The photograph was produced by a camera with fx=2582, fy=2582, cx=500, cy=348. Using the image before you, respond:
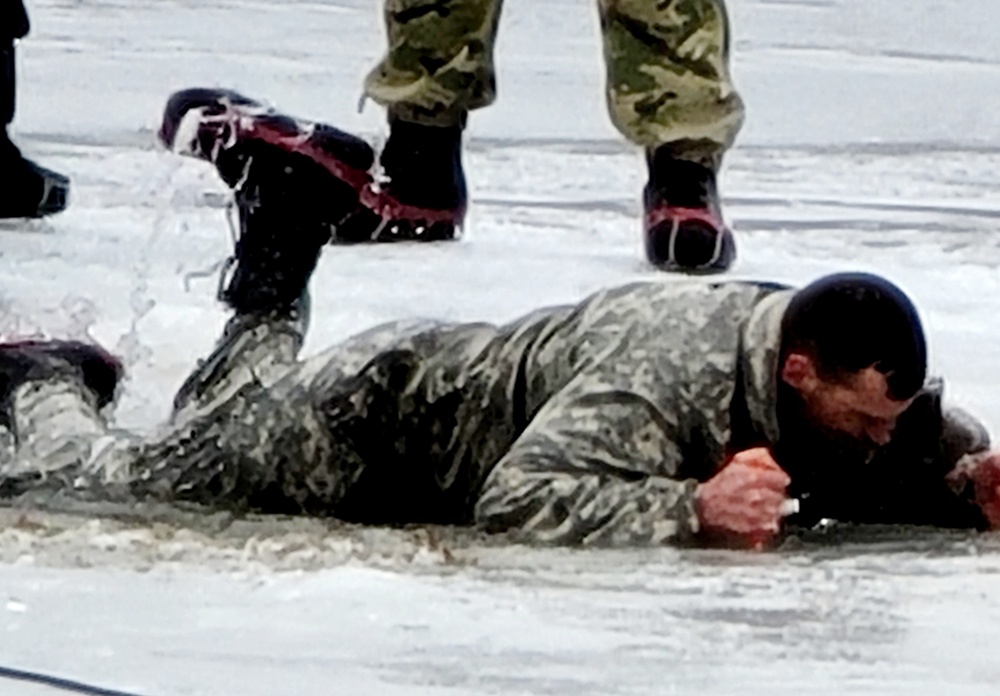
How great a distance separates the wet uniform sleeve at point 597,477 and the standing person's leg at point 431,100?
4.73ft

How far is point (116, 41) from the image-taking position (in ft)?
19.3

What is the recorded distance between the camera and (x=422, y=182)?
143 inches

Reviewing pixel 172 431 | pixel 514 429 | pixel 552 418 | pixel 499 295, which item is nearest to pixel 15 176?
pixel 499 295

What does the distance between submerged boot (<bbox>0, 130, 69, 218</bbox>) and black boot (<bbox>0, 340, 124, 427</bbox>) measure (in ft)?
3.47

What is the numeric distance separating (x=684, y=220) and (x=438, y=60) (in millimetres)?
465

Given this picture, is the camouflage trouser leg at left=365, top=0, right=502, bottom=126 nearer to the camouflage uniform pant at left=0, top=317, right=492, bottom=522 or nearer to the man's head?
the camouflage uniform pant at left=0, top=317, right=492, bottom=522

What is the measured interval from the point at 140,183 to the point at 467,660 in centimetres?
223

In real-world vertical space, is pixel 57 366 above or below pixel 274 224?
below

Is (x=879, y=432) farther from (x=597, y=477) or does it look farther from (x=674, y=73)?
(x=674, y=73)

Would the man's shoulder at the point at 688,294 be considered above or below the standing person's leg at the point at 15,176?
above

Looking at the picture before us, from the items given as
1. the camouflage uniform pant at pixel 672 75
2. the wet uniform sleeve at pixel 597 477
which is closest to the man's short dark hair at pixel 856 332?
the wet uniform sleeve at pixel 597 477

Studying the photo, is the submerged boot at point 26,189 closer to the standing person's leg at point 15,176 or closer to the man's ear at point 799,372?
the standing person's leg at point 15,176

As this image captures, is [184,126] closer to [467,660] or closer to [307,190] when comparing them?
[307,190]

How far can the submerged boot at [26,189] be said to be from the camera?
371 centimetres
